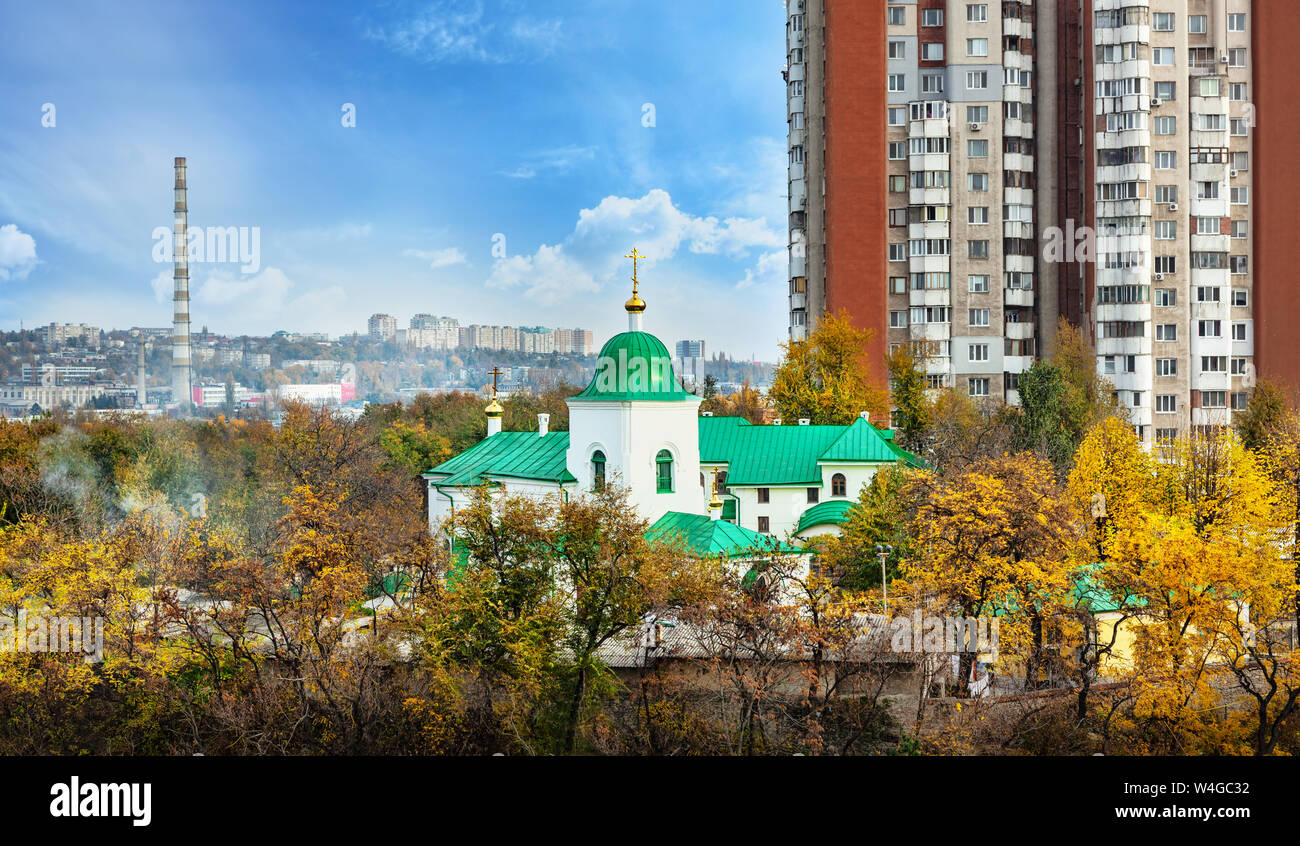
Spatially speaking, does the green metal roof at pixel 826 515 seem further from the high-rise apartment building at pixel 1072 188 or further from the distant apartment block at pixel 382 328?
the distant apartment block at pixel 382 328

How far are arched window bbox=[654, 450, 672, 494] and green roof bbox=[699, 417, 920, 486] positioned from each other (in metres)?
5.59

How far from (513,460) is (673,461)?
22.8ft

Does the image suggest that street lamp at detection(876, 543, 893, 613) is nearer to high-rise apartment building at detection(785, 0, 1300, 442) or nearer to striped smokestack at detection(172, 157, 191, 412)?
high-rise apartment building at detection(785, 0, 1300, 442)

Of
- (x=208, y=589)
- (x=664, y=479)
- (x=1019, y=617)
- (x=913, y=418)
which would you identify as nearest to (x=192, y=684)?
(x=208, y=589)

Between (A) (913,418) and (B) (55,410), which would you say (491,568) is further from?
(B) (55,410)

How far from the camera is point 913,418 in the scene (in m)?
51.5

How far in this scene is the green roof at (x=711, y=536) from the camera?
29562 millimetres

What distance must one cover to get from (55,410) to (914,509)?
56631mm

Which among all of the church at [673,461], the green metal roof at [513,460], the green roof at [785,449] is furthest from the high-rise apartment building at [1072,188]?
the green metal roof at [513,460]

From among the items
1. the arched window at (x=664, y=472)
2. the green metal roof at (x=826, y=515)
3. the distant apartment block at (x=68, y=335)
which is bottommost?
the green metal roof at (x=826, y=515)

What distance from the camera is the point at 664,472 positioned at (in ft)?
110

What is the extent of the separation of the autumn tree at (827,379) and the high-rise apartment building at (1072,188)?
5.22 m

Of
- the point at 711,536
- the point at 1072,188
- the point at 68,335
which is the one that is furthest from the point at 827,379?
the point at 68,335

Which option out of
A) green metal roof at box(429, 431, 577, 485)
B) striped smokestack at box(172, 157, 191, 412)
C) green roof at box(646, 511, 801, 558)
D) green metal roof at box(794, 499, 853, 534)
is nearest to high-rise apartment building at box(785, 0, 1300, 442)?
green metal roof at box(794, 499, 853, 534)
